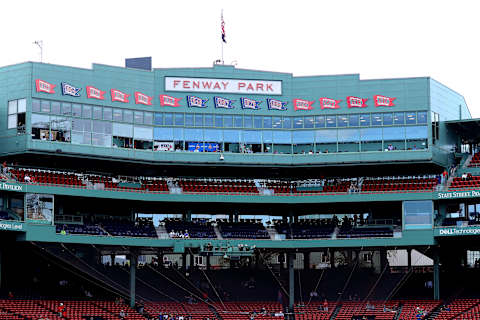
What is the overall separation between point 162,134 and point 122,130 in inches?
155

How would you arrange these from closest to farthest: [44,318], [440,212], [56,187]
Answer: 1. [44,318]
2. [56,187]
3. [440,212]

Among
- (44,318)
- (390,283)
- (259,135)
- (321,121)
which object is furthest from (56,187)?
(390,283)

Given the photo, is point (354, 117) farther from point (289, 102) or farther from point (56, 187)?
point (56, 187)

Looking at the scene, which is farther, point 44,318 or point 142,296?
point 142,296

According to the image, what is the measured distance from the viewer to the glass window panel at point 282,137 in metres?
83.1

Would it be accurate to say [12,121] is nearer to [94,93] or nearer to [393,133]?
[94,93]

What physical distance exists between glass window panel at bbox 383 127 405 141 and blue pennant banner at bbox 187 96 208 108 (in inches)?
688

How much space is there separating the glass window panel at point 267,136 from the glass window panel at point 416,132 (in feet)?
42.7

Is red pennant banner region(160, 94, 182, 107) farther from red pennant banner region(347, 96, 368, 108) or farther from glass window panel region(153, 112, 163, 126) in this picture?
red pennant banner region(347, 96, 368, 108)

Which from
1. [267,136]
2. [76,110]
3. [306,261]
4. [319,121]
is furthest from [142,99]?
[306,261]

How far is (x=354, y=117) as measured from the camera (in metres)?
82.6

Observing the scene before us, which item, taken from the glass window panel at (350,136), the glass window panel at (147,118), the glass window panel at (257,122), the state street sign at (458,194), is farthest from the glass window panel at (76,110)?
the state street sign at (458,194)

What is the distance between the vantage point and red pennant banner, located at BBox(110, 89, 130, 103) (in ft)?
262

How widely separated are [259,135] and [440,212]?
61.4 ft
